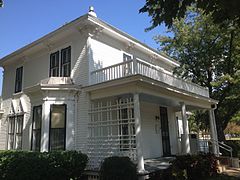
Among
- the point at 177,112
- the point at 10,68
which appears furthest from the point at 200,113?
the point at 10,68

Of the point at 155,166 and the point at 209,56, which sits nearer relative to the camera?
the point at 155,166

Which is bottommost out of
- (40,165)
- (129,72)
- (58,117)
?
(40,165)

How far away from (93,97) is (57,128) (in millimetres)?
2276

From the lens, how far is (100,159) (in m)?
10.2

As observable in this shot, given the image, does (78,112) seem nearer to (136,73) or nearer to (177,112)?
(136,73)

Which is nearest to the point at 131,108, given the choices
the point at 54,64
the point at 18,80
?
the point at 54,64

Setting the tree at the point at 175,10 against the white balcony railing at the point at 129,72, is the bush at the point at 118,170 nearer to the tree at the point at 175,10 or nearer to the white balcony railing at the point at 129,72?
the white balcony railing at the point at 129,72

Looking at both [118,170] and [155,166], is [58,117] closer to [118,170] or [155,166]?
[118,170]

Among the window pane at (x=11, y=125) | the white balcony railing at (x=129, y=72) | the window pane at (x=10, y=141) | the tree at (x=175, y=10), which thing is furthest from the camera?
the window pane at (x=11, y=125)

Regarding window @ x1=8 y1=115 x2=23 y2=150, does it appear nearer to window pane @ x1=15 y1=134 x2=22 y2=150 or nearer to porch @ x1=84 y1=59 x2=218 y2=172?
window pane @ x1=15 y1=134 x2=22 y2=150

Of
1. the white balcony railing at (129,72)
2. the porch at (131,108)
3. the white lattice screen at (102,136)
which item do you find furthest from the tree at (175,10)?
the white lattice screen at (102,136)

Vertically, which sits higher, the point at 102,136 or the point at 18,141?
the point at 102,136

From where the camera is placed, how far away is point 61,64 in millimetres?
12922

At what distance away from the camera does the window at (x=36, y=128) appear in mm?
11266
